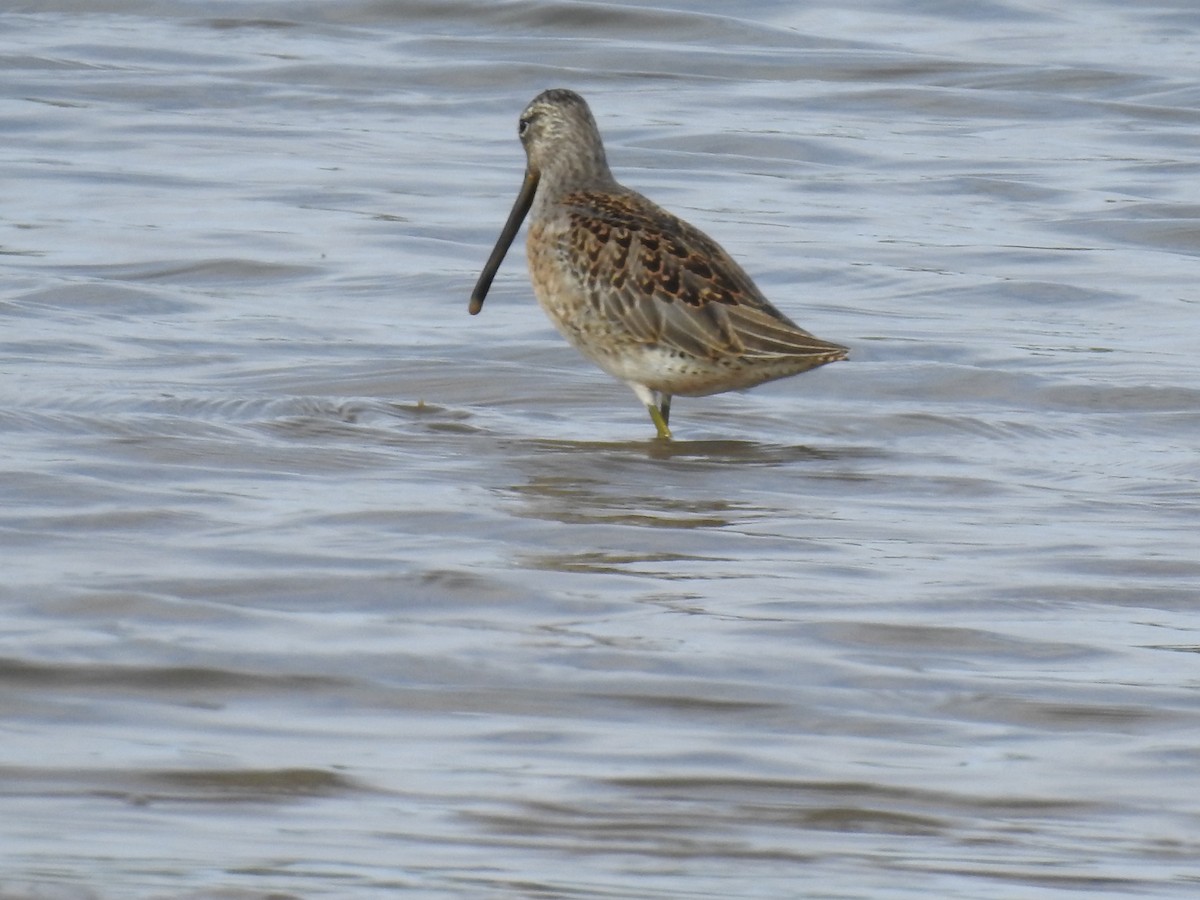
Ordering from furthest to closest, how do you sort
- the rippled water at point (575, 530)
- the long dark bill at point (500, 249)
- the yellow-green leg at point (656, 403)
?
1. the long dark bill at point (500, 249)
2. the yellow-green leg at point (656, 403)
3. the rippled water at point (575, 530)

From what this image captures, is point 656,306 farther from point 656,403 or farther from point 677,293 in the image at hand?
point 656,403

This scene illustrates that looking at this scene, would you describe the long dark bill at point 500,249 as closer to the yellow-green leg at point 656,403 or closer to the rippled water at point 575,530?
the rippled water at point 575,530

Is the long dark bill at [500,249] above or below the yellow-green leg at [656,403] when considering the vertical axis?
above

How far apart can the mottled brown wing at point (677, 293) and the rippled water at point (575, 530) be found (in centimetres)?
33

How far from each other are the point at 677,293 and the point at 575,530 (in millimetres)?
1773

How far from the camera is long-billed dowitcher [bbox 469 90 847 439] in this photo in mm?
7844

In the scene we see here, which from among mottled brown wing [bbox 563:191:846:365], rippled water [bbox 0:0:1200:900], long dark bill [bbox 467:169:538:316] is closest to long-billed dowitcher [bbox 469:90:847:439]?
mottled brown wing [bbox 563:191:846:365]

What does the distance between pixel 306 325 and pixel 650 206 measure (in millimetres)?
1579

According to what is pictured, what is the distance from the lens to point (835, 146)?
45.9 ft

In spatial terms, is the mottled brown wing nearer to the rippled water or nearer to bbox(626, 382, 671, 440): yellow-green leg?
bbox(626, 382, 671, 440): yellow-green leg

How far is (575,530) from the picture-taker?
6.36m

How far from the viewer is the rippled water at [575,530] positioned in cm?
411

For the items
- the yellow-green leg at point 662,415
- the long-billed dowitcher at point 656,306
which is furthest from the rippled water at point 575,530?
the long-billed dowitcher at point 656,306

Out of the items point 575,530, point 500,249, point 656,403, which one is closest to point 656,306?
point 656,403
